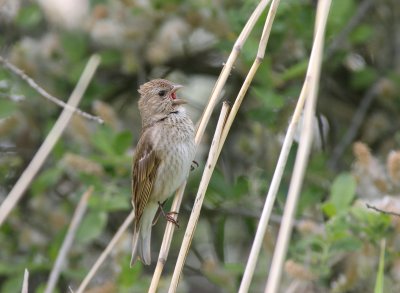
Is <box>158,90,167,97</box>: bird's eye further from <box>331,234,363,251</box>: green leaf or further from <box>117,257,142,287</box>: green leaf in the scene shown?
<box>331,234,363,251</box>: green leaf

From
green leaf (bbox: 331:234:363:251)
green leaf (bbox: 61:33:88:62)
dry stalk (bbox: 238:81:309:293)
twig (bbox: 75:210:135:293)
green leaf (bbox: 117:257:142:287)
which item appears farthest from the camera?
green leaf (bbox: 61:33:88:62)

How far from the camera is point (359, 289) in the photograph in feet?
14.3

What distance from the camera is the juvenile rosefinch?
3.93 metres

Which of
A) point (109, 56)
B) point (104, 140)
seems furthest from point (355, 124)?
point (104, 140)

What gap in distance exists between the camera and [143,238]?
406 cm

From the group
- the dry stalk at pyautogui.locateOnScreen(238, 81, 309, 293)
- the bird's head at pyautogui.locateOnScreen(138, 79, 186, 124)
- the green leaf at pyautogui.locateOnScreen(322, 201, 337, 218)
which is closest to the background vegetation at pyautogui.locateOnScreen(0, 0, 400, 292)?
the green leaf at pyautogui.locateOnScreen(322, 201, 337, 218)

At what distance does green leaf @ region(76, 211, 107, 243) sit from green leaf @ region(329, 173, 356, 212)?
110cm

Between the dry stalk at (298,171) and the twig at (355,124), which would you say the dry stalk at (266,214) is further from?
the twig at (355,124)

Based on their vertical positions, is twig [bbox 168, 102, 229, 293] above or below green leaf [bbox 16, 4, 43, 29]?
below

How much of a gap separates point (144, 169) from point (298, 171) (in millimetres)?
1576

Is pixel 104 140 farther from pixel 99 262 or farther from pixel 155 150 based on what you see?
pixel 99 262

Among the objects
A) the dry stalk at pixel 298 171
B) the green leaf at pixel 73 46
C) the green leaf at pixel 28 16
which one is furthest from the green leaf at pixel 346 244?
the green leaf at pixel 28 16

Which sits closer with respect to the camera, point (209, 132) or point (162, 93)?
point (162, 93)

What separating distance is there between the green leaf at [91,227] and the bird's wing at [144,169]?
13.9 inches
